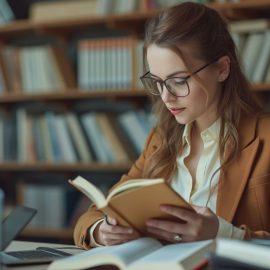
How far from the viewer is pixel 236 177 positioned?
1614 mm

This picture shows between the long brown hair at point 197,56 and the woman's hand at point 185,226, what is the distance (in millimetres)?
351

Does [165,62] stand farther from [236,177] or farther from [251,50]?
Result: [251,50]

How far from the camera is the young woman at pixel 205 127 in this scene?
154 centimetres

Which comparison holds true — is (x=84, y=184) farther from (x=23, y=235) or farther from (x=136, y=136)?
(x=23, y=235)

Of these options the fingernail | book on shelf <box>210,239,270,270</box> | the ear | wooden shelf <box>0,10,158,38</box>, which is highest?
wooden shelf <box>0,10,158,38</box>

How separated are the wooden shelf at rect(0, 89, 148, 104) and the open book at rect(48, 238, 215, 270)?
189 centimetres

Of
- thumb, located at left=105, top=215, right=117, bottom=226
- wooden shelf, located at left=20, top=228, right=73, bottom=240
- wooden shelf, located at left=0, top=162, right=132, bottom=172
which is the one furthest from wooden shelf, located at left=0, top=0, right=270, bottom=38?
thumb, located at left=105, top=215, right=117, bottom=226

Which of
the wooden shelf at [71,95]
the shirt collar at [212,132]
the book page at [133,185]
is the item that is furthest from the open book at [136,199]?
the wooden shelf at [71,95]

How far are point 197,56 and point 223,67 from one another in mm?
108

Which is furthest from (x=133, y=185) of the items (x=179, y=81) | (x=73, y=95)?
(x=73, y=95)

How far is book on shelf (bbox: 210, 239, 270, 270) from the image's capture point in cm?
97

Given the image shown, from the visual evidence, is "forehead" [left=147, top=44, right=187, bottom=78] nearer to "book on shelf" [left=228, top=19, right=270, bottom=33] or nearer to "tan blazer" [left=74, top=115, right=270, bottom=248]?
"tan blazer" [left=74, top=115, right=270, bottom=248]

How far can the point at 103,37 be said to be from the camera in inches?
140

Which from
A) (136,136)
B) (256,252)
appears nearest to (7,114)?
(136,136)
